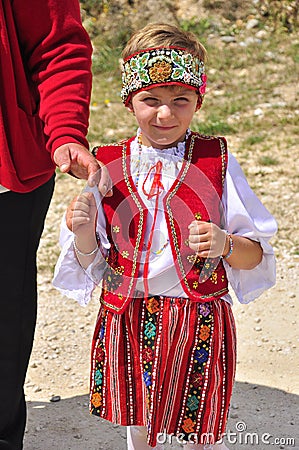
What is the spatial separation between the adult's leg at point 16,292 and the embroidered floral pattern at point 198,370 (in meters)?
0.59

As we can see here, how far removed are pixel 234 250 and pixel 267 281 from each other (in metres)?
0.23

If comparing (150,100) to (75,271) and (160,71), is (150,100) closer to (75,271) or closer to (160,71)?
(160,71)

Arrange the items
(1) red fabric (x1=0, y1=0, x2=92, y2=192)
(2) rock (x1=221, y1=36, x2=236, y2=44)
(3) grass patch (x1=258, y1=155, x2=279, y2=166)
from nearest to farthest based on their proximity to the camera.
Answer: (1) red fabric (x1=0, y1=0, x2=92, y2=192), (3) grass patch (x1=258, y1=155, x2=279, y2=166), (2) rock (x1=221, y1=36, x2=236, y2=44)

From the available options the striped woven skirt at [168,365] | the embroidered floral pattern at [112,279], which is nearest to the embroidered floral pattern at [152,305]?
the striped woven skirt at [168,365]

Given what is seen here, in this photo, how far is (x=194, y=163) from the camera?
2486mm

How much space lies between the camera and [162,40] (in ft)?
8.05

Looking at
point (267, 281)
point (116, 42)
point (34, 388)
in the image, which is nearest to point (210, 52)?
point (116, 42)

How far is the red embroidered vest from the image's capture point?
2457mm

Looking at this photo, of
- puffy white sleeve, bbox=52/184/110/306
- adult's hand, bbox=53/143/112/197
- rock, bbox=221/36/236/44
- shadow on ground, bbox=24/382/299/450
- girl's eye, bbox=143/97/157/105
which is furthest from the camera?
rock, bbox=221/36/236/44

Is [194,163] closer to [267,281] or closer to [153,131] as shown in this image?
[153,131]

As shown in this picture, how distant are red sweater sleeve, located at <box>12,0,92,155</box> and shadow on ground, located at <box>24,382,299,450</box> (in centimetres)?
145

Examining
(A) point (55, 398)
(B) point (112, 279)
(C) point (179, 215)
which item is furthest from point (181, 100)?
(A) point (55, 398)

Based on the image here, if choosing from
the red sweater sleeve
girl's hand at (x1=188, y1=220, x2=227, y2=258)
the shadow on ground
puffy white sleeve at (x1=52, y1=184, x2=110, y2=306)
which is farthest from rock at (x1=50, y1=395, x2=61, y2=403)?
the red sweater sleeve

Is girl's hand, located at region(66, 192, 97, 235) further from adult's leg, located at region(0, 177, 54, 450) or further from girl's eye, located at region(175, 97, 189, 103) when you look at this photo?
girl's eye, located at region(175, 97, 189, 103)
